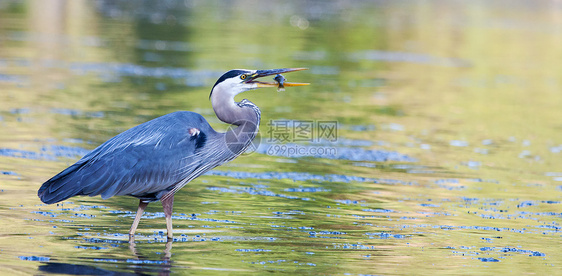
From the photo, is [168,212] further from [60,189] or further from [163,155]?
[60,189]

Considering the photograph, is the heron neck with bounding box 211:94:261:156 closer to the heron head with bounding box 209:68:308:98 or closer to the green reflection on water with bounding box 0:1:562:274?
the heron head with bounding box 209:68:308:98

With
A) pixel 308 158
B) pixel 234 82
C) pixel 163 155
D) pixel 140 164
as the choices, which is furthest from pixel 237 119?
pixel 308 158

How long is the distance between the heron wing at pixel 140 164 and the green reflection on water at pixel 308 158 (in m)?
0.47

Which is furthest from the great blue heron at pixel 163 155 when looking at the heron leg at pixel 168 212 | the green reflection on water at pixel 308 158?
the green reflection on water at pixel 308 158

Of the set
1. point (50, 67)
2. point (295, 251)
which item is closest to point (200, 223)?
point (295, 251)

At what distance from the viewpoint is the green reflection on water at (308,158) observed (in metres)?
8.38

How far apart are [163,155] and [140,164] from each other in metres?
0.25

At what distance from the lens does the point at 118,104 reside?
17.4 m

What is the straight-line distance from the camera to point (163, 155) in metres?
8.60

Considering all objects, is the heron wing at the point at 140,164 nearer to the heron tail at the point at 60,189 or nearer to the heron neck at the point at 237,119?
the heron tail at the point at 60,189

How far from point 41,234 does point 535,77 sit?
22.8m

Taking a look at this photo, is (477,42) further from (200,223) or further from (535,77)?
(200,223)

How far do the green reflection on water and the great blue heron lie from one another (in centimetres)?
47

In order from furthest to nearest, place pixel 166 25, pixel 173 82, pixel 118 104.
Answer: pixel 166 25, pixel 173 82, pixel 118 104
